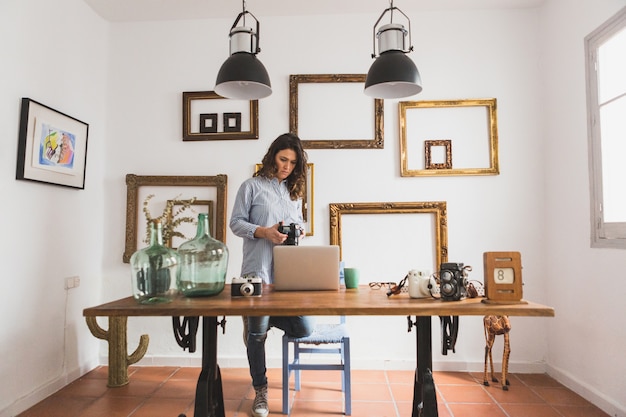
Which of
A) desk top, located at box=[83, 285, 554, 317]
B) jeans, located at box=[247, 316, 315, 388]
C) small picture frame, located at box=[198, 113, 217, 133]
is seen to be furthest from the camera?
small picture frame, located at box=[198, 113, 217, 133]

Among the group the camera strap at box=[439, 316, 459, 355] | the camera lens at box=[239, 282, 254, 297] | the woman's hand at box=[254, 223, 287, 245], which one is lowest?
the camera strap at box=[439, 316, 459, 355]

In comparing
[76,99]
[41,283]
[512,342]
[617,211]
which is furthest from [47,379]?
[617,211]

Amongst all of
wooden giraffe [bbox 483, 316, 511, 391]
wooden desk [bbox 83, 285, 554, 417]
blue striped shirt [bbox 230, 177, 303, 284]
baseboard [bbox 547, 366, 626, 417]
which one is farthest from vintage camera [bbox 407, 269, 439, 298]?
baseboard [bbox 547, 366, 626, 417]

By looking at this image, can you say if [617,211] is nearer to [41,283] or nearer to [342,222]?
[342,222]

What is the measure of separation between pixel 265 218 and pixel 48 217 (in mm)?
1553

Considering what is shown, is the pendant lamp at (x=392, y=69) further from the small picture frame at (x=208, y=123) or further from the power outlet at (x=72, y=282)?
the power outlet at (x=72, y=282)

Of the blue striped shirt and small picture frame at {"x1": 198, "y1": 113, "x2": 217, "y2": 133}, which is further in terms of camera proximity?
small picture frame at {"x1": 198, "y1": 113, "x2": 217, "y2": 133}

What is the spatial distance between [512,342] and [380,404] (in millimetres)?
1325

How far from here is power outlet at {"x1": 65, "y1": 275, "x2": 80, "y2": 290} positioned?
3131mm

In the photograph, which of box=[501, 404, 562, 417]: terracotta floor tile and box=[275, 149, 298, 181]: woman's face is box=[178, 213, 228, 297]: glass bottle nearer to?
box=[275, 149, 298, 181]: woman's face

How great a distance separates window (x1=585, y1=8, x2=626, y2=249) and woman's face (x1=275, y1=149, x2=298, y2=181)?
1.91m

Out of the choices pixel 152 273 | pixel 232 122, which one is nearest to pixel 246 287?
pixel 152 273

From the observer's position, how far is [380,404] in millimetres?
2738

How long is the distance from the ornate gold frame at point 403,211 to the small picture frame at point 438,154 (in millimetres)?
297
